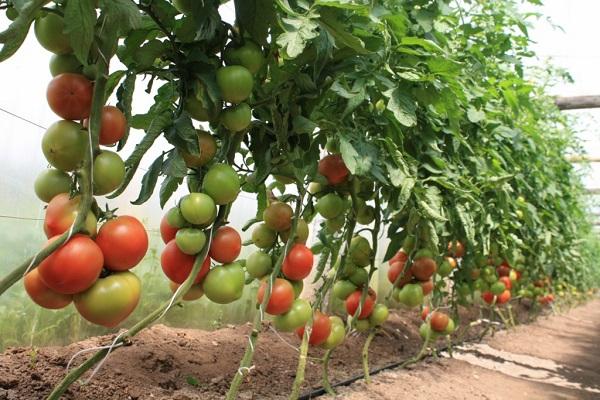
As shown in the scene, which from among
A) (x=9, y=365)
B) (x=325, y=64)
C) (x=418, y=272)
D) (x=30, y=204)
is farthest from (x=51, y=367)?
(x=418, y=272)

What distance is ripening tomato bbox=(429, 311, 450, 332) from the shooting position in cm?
255

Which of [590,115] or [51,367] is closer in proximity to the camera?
[51,367]

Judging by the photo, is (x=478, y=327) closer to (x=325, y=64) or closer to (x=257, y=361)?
(x=257, y=361)

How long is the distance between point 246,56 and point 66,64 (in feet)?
0.98

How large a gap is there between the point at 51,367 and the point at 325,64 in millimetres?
1211

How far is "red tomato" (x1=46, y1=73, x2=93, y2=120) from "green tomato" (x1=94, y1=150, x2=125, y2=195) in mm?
72

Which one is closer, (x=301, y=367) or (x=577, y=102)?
(x=301, y=367)

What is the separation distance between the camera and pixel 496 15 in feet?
7.97

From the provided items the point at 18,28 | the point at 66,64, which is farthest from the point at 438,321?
the point at 18,28

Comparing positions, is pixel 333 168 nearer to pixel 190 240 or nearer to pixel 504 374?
pixel 190 240

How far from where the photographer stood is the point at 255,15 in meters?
0.85

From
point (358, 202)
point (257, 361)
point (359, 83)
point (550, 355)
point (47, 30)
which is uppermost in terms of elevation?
point (359, 83)

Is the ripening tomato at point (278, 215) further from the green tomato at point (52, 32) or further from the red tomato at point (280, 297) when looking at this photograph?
the green tomato at point (52, 32)

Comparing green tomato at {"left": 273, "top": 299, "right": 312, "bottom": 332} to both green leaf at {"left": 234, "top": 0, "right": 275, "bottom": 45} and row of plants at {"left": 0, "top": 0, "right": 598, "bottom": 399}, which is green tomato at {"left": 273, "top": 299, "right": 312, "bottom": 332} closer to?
row of plants at {"left": 0, "top": 0, "right": 598, "bottom": 399}
